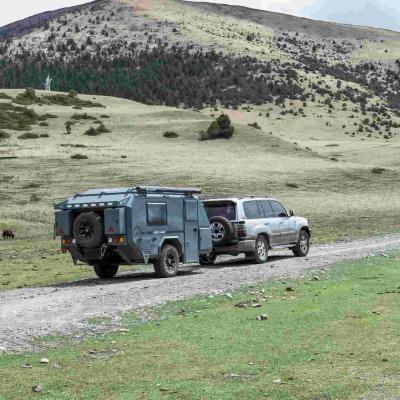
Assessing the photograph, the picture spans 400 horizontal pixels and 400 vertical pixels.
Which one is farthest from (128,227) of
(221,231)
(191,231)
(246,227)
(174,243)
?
(246,227)

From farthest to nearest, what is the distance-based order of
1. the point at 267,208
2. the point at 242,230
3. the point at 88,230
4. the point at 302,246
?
the point at 302,246 → the point at 267,208 → the point at 242,230 → the point at 88,230

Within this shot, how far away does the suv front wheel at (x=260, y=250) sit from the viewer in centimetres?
2373

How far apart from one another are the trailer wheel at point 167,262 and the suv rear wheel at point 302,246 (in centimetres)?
639

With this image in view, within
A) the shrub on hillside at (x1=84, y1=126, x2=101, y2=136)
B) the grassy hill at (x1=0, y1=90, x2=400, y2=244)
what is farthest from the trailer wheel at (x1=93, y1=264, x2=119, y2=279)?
the shrub on hillside at (x1=84, y1=126, x2=101, y2=136)

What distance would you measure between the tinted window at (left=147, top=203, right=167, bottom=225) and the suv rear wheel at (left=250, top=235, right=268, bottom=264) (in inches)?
167

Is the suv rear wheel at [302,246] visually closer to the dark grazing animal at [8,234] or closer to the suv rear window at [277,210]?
the suv rear window at [277,210]

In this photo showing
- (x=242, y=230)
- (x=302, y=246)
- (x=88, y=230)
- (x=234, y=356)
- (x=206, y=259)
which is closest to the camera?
(x=234, y=356)

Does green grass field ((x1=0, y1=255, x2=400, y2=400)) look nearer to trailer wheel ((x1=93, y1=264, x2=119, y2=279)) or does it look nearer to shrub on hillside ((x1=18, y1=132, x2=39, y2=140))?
trailer wheel ((x1=93, y1=264, x2=119, y2=279))

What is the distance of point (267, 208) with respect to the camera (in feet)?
82.4

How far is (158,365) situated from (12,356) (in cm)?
212

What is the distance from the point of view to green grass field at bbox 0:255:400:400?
8344mm

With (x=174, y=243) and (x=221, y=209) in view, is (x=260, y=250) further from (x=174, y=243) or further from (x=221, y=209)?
(x=174, y=243)

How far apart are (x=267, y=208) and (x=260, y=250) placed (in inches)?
69.0

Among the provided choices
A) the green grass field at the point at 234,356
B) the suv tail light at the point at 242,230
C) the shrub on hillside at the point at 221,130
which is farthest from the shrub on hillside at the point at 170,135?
the green grass field at the point at 234,356
